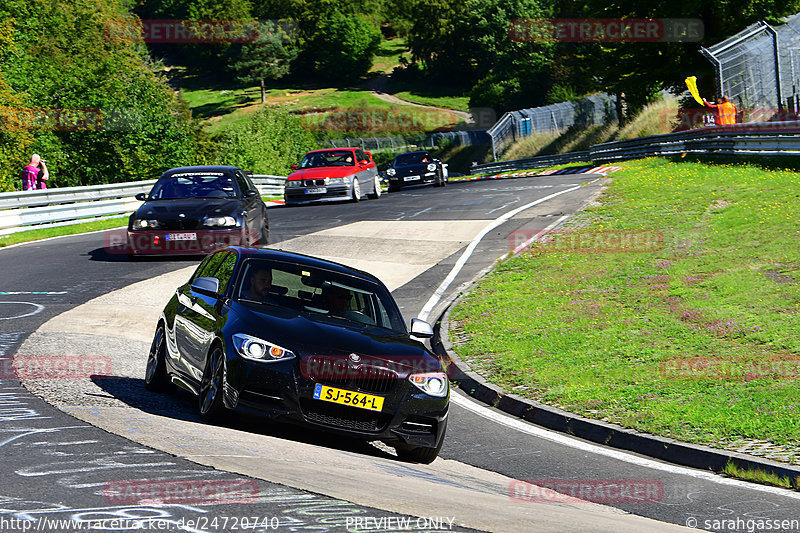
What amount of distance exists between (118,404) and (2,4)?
175 ft

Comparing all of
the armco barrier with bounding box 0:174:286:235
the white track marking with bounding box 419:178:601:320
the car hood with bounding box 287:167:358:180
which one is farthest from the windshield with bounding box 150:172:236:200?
the car hood with bounding box 287:167:358:180

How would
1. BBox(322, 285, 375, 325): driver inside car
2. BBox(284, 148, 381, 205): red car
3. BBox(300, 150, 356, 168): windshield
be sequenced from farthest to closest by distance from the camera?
1. BBox(300, 150, 356, 168): windshield
2. BBox(284, 148, 381, 205): red car
3. BBox(322, 285, 375, 325): driver inside car

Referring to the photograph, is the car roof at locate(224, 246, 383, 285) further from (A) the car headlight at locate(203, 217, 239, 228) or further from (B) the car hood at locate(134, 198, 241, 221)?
(B) the car hood at locate(134, 198, 241, 221)

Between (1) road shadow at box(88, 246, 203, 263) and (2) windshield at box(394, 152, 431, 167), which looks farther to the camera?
(2) windshield at box(394, 152, 431, 167)

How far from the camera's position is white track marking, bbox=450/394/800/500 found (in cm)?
747

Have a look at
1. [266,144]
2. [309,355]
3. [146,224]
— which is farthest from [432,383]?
[266,144]

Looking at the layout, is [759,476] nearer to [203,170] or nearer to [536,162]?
[203,170]

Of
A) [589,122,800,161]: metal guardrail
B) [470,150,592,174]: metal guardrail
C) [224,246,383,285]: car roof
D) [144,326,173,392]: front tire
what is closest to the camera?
[224,246,383,285]: car roof

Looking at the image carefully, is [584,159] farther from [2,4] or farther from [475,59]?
[475,59]

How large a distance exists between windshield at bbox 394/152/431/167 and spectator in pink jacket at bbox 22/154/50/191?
616 inches

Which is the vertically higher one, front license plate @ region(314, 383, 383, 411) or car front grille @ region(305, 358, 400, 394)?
car front grille @ region(305, 358, 400, 394)

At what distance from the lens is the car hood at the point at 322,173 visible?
101 ft

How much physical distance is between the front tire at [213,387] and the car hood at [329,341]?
1.16 feet

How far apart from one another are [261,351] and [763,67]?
30.7 metres
